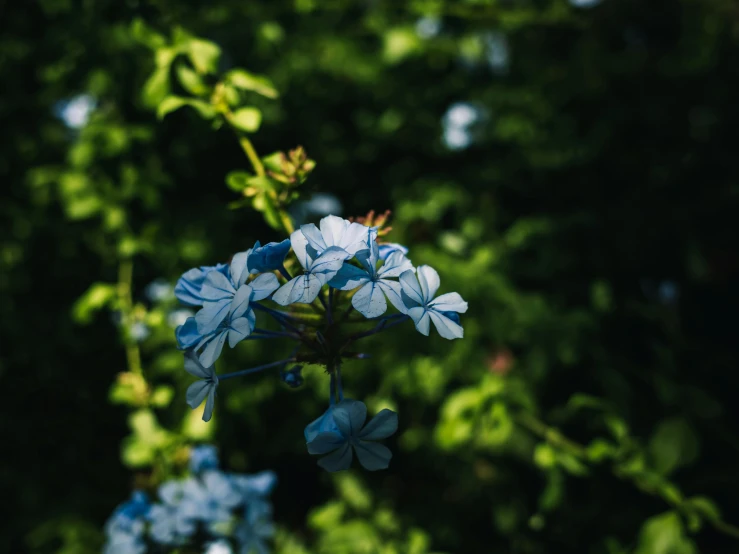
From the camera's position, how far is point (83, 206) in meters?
1.94

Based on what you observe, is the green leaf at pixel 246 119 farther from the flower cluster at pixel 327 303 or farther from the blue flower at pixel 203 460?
the blue flower at pixel 203 460

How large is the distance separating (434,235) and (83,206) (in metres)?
1.40

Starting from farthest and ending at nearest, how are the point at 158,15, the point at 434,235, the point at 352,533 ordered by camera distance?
the point at 434,235, the point at 352,533, the point at 158,15

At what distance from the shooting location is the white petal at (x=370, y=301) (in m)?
0.75

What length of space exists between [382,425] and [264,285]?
24cm

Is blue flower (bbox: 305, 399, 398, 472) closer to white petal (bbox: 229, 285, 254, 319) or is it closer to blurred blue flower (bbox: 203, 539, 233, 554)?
white petal (bbox: 229, 285, 254, 319)

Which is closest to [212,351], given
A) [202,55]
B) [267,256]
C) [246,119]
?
Answer: [267,256]

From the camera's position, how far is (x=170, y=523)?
4.24 feet

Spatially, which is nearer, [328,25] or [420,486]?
[328,25]

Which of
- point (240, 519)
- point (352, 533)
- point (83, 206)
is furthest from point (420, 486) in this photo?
point (83, 206)

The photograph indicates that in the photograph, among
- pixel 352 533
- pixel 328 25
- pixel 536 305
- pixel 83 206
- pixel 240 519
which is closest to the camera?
pixel 240 519

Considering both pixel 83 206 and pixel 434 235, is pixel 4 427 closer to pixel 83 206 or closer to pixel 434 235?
pixel 83 206

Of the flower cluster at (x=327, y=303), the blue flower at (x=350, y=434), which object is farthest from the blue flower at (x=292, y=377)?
the blue flower at (x=350, y=434)

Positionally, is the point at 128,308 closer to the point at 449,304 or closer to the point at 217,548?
the point at 217,548
